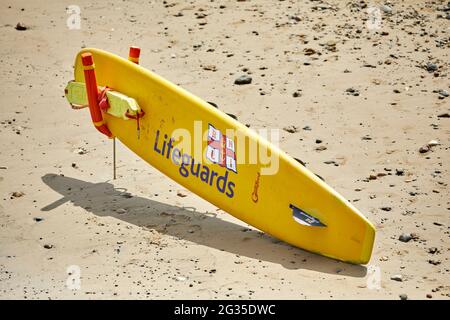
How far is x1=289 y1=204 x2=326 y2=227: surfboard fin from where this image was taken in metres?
5.82

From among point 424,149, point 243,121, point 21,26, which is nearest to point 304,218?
point 424,149

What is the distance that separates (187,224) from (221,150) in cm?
61

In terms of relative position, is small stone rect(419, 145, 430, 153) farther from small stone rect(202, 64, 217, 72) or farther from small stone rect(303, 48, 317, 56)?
small stone rect(202, 64, 217, 72)

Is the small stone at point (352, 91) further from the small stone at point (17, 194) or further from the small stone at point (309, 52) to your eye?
the small stone at point (17, 194)

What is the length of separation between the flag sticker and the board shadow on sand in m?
0.47

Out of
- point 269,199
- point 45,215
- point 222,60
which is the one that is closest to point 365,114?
point 222,60

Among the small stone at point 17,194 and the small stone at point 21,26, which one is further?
the small stone at point 21,26

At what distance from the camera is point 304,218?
19.2ft

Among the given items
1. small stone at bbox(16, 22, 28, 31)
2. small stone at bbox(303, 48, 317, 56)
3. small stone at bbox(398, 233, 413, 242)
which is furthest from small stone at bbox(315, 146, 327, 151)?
small stone at bbox(16, 22, 28, 31)

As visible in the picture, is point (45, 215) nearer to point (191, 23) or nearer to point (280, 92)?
point (280, 92)

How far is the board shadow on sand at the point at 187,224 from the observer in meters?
5.87

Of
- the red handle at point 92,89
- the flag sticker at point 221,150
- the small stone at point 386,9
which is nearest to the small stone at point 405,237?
the flag sticker at point 221,150

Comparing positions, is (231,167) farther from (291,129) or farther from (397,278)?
(291,129)

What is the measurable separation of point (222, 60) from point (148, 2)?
1.70 metres
